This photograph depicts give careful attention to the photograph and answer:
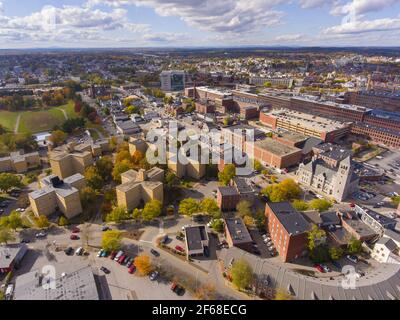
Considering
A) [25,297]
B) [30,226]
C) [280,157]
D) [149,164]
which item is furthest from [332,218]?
[30,226]

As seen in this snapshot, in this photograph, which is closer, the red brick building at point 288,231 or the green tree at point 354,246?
the red brick building at point 288,231

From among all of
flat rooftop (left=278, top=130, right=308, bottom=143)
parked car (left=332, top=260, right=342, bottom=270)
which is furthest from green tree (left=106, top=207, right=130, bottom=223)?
flat rooftop (left=278, top=130, right=308, bottom=143)

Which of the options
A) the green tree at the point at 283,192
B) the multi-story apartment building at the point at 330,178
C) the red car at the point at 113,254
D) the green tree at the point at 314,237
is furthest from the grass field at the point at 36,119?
the green tree at the point at 314,237

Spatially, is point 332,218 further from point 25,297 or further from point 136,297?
point 25,297

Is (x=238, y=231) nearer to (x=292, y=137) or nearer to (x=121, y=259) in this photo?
(x=121, y=259)

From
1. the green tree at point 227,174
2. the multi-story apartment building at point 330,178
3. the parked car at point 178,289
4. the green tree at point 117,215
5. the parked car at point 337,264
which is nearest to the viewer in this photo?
the parked car at point 178,289

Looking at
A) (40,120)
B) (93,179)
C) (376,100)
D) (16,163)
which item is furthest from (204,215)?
(376,100)

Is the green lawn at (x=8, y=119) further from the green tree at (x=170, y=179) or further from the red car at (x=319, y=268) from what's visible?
the red car at (x=319, y=268)
